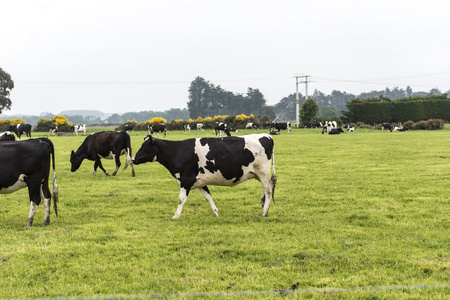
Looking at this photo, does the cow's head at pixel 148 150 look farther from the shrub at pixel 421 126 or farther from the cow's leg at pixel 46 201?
the shrub at pixel 421 126

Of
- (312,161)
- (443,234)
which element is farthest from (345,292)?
(312,161)

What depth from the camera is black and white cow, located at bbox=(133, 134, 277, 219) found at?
9.41 metres

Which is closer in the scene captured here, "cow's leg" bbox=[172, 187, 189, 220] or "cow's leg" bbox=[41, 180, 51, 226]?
"cow's leg" bbox=[41, 180, 51, 226]

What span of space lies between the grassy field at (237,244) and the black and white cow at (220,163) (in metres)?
0.72

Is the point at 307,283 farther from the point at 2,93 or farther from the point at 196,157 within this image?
the point at 2,93

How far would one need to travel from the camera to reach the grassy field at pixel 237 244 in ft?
17.8

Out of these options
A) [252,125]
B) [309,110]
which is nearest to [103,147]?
[252,125]

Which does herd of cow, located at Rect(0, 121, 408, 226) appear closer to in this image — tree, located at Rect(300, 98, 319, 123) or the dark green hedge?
the dark green hedge

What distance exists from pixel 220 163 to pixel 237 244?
270 cm

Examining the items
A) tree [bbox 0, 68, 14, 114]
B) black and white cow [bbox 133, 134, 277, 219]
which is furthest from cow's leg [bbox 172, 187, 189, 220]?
tree [bbox 0, 68, 14, 114]

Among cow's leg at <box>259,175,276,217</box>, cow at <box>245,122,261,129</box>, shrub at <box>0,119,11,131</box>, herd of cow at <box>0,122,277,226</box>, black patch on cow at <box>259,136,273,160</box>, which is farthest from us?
cow at <box>245,122,261,129</box>

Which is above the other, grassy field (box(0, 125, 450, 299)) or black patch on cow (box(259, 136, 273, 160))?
black patch on cow (box(259, 136, 273, 160))

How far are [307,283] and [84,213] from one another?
6474mm

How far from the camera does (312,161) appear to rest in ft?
66.4
